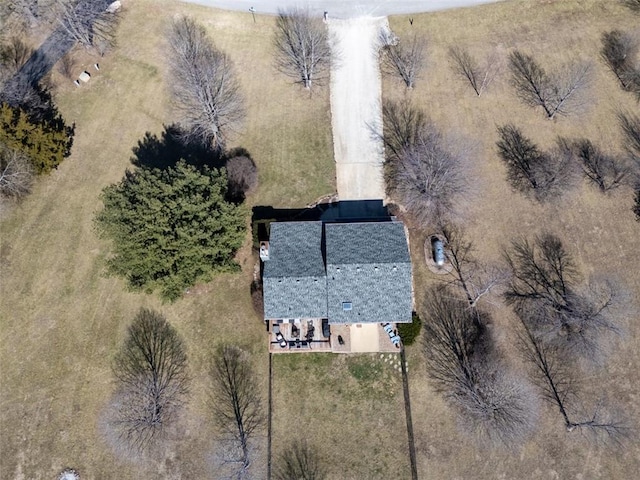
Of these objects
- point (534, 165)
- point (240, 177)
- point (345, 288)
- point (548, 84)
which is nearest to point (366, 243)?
point (345, 288)

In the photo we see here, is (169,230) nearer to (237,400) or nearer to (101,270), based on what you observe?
(101,270)

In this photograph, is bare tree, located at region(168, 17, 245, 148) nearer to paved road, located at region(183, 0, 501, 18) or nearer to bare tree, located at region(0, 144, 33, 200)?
paved road, located at region(183, 0, 501, 18)

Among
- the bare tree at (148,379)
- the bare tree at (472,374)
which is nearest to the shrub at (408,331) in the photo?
the bare tree at (472,374)

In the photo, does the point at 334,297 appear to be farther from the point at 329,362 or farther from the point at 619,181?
the point at 619,181

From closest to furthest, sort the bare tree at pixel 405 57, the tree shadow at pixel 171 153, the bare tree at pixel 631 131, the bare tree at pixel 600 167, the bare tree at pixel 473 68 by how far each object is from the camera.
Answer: the bare tree at pixel 600 167
the tree shadow at pixel 171 153
the bare tree at pixel 631 131
the bare tree at pixel 405 57
the bare tree at pixel 473 68

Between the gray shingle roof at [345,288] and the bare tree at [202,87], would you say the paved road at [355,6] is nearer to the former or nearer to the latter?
the bare tree at [202,87]

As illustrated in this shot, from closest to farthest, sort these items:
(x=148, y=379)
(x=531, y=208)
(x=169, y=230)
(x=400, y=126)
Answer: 1. (x=169, y=230)
2. (x=148, y=379)
3. (x=531, y=208)
4. (x=400, y=126)

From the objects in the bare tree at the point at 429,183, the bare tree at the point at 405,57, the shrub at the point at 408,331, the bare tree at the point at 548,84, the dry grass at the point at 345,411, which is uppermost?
the bare tree at the point at 405,57
